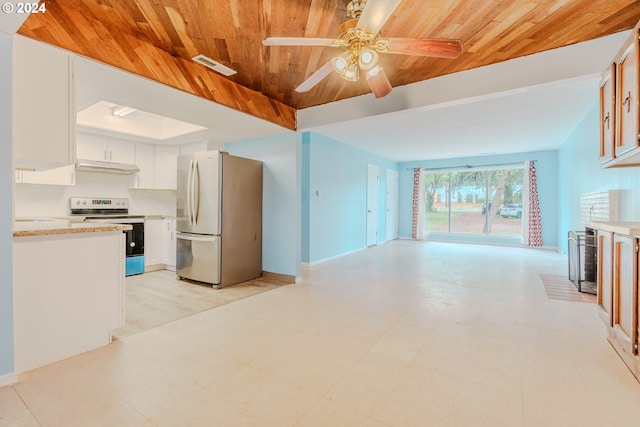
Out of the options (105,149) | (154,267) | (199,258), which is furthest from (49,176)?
(199,258)

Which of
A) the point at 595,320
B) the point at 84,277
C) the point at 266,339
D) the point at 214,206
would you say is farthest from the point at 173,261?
the point at 595,320

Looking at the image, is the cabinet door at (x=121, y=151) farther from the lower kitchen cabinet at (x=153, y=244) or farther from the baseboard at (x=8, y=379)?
the baseboard at (x=8, y=379)

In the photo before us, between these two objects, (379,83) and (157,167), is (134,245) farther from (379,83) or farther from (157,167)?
Result: (379,83)

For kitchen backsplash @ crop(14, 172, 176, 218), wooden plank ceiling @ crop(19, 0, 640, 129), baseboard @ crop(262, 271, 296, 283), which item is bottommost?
baseboard @ crop(262, 271, 296, 283)

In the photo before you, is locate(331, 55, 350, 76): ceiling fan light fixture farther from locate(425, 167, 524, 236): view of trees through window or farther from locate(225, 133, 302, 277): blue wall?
locate(425, 167, 524, 236): view of trees through window

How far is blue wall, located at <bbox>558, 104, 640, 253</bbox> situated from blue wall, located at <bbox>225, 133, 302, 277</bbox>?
3543mm

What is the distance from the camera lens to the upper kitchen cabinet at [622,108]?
6.16 feet

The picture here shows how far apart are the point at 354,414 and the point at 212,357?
1.06m

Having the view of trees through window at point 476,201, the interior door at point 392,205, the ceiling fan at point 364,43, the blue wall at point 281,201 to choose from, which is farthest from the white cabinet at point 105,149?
the view of trees through window at point 476,201

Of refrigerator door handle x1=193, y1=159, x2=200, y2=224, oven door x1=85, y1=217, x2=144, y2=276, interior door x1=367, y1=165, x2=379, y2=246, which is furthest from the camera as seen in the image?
interior door x1=367, y1=165, x2=379, y2=246

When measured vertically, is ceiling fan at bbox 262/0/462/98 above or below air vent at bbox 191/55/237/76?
below

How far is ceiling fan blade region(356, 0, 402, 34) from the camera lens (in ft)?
4.73

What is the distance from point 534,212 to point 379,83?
6.88m

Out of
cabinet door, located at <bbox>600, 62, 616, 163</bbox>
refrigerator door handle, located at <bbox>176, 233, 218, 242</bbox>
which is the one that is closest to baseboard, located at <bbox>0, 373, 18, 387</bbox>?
refrigerator door handle, located at <bbox>176, 233, 218, 242</bbox>
